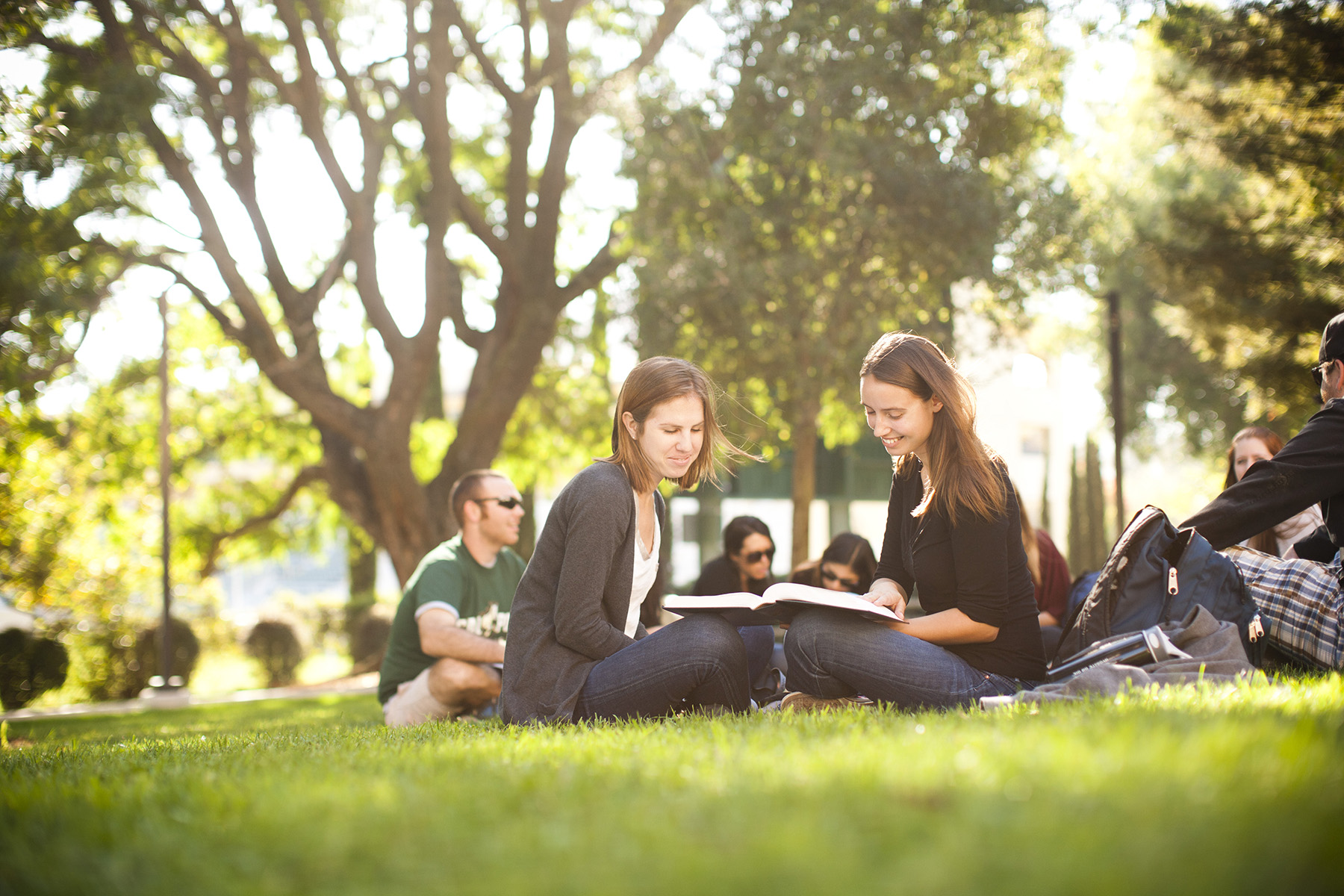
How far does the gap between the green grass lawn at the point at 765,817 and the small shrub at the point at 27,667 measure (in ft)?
39.3

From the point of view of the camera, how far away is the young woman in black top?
3.82m

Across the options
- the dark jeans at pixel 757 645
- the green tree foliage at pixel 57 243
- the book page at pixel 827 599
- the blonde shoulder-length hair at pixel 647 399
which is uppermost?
the green tree foliage at pixel 57 243

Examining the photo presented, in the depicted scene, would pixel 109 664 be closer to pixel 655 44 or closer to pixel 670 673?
pixel 655 44

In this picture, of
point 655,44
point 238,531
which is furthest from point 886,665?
point 238,531

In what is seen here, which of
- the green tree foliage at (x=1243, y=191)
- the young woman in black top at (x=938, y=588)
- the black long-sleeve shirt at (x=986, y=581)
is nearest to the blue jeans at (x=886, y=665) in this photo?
the young woman in black top at (x=938, y=588)

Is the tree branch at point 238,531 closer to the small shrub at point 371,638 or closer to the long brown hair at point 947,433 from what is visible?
the small shrub at point 371,638

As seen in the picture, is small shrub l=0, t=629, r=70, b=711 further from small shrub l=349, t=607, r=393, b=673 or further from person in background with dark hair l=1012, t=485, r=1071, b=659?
person in background with dark hair l=1012, t=485, r=1071, b=659

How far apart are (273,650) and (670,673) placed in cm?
1771

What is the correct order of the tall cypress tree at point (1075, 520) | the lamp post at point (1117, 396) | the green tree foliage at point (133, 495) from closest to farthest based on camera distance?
the green tree foliage at point (133, 495) → the lamp post at point (1117, 396) → the tall cypress tree at point (1075, 520)

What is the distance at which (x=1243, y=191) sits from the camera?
17.1 m

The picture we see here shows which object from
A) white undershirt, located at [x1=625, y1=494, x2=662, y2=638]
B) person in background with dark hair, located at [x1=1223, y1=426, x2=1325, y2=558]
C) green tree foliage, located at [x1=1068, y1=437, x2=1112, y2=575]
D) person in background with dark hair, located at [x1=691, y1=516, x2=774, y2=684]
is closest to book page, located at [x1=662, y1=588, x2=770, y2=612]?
white undershirt, located at [x1=625, y1=494, x2=662, y2=638]

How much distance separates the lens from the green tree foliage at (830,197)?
A: 1155cm

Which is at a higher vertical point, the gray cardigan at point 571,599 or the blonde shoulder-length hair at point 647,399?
the blonde shoulder-length hair at point 647,399

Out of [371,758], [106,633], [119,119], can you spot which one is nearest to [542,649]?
[371,758]
